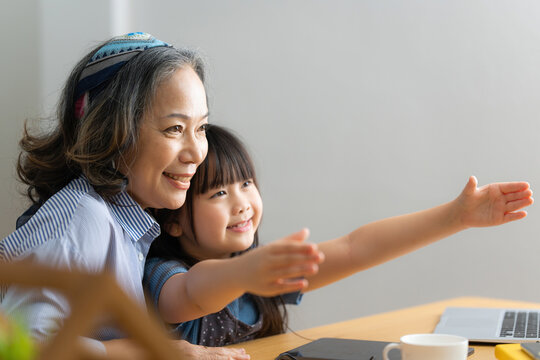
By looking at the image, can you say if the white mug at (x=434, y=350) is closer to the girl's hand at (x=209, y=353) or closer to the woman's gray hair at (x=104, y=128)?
the girl's hand at (x=209, y=353)

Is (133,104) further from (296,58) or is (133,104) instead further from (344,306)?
(344,306)

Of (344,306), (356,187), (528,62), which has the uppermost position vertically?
(528,62)

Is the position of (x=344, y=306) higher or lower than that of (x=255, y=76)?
lower

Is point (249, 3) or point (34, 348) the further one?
point (249, 3)

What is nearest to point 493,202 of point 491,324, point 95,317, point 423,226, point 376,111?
point 423,226

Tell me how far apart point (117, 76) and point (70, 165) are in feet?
0.67

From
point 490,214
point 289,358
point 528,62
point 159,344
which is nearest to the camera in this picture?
point 159,344

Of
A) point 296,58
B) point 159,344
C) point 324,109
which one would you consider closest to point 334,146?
point 324,109

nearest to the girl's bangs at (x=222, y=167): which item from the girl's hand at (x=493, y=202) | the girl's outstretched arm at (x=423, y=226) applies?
the girl's outstretched arm at (x=423, y=226)

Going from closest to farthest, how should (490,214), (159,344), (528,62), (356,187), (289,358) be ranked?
(159,344), (289,358), (490,214), (528,62), (356,187)

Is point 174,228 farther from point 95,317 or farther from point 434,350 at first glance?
point 95,317

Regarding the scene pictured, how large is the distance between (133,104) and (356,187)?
137cm

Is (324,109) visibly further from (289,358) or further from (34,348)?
(34,348)

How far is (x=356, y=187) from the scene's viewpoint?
237 cm
